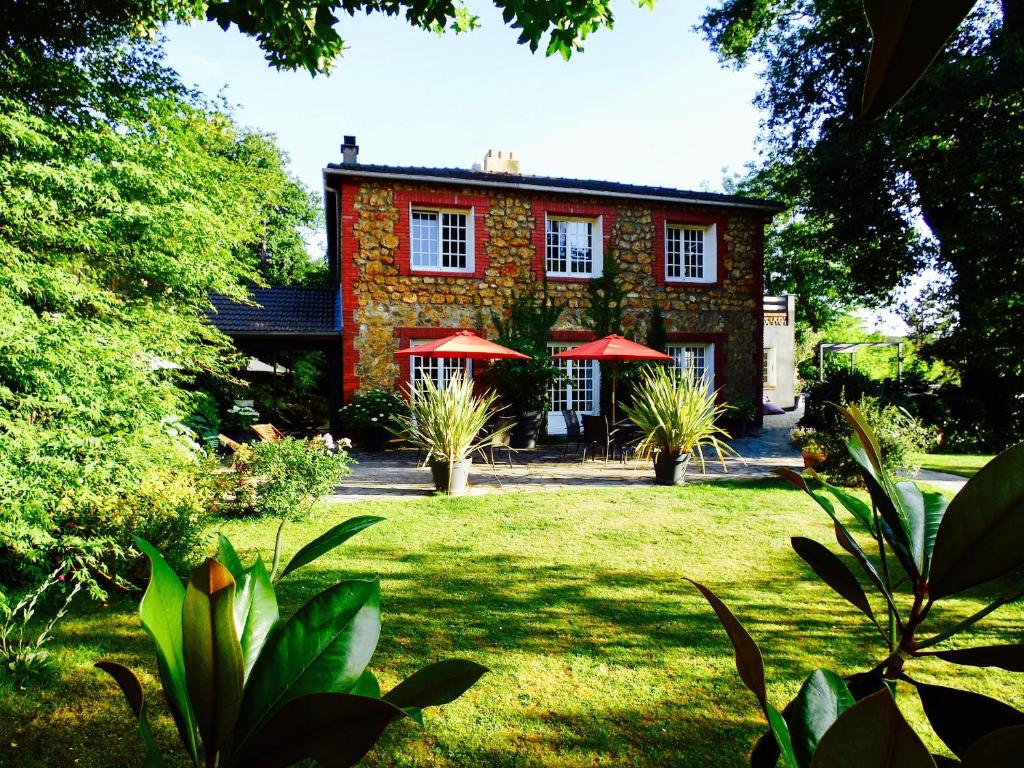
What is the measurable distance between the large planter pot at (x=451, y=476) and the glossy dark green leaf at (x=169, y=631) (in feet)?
22.1

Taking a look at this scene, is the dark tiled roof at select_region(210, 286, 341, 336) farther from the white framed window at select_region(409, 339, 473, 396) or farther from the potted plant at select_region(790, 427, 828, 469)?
the potted plant at select_region(790, 427, 828, 469)

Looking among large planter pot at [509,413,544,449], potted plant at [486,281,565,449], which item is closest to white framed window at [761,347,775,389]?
potted plant at [486,281,565,449]

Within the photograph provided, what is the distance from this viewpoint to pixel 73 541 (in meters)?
3.23

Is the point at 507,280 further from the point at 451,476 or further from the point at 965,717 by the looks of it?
the point at 965,717

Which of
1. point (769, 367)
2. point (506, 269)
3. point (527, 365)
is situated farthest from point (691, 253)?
point (769, 367)

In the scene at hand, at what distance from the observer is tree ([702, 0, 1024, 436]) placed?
34.6 feet

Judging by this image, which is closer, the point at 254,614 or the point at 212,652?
the point at 212,652

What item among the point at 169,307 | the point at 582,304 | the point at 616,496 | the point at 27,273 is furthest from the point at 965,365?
the point at 27,273

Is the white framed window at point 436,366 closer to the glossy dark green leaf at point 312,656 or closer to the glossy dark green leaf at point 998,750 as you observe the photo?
the glossy dark green leaf at point 312,656

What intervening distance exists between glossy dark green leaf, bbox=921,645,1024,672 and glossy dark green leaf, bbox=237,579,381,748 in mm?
578

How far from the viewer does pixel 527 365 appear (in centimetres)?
1258

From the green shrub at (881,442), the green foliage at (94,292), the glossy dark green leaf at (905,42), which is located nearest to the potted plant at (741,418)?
the green shrub at (881,442)

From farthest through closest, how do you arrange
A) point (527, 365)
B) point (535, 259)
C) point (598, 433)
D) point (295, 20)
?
point (535, 259) < point (527, 365) < point (598, 433) < point (295, 20)

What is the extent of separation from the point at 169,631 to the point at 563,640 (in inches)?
124
